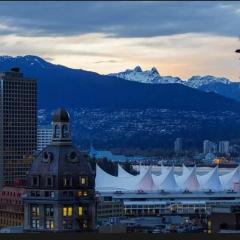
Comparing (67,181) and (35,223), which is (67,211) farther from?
(35,223)

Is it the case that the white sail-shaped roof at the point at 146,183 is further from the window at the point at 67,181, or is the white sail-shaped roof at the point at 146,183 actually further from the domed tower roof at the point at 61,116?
the window at the point at 67,181

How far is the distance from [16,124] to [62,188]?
129m

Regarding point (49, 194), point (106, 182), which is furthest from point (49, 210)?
point (106, 182)

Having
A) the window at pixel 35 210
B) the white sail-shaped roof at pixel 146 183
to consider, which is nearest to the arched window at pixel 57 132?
the window at pixel 35 210

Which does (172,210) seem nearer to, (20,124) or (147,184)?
(147,184)

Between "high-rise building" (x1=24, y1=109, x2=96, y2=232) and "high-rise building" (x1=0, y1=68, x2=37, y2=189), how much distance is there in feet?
383

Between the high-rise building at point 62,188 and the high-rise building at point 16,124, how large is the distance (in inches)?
4597

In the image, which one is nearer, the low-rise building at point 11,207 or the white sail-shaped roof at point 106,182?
the low-rise building at point 11,207

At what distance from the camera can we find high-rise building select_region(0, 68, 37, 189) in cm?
15738

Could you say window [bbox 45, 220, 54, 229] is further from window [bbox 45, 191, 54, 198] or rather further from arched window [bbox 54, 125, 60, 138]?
arched window [bbox 54, 125, 60, 138]

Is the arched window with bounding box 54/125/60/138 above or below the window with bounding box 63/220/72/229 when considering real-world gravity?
above

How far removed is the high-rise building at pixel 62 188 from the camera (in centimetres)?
3594

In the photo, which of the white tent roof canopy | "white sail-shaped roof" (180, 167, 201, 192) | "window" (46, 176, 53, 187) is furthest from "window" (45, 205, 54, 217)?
"white sail-shaped roof" (180, 167, 201, 192)

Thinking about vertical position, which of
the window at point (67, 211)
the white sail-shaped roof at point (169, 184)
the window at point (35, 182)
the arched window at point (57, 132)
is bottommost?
the white sail-shaped roof at point (169, 184)
